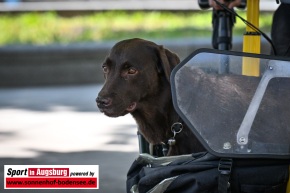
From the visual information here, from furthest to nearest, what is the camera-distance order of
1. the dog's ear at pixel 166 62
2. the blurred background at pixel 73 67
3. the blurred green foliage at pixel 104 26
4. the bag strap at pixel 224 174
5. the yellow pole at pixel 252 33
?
the blurred green foliage at pixel 104 26 → the blurred background at pixel 73 67 → the dog's ear at pixel 166 62 → the yellow pole at pixel 252 33 → the bag strap at pixel 224 174

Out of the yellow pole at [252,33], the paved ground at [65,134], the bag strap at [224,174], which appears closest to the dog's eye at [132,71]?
the yellow pole at [252,33]

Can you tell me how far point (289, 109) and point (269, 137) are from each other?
139 millimetres

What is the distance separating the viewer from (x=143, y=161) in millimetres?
3402

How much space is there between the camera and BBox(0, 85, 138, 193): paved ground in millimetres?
6141

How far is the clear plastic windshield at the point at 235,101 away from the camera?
297cm

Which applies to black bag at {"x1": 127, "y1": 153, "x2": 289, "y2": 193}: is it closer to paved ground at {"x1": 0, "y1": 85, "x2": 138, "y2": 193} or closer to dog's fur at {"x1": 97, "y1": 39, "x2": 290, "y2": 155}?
dog's fur at {"x1": 97, "y1": 39, "x2": 290, "y2": 155}

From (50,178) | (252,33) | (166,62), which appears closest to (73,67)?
(50,178)

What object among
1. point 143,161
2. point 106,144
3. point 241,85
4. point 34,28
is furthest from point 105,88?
point 34,28

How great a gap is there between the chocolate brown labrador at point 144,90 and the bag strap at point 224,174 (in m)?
0.85

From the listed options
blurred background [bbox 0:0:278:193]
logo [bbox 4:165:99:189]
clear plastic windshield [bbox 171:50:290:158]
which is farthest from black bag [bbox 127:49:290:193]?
blurred background [bbox 0:0:278:193]

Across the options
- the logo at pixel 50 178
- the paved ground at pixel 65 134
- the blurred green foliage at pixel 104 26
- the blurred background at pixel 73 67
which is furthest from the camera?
the blurred green foliage at pixel 104 26

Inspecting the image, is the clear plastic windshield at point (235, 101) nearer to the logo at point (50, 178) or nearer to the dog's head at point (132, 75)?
the dog's head at point (132, 75)

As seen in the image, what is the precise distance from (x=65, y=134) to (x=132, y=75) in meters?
3.39

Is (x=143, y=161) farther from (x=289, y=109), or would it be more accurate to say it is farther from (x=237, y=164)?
(x=289, y=109)
